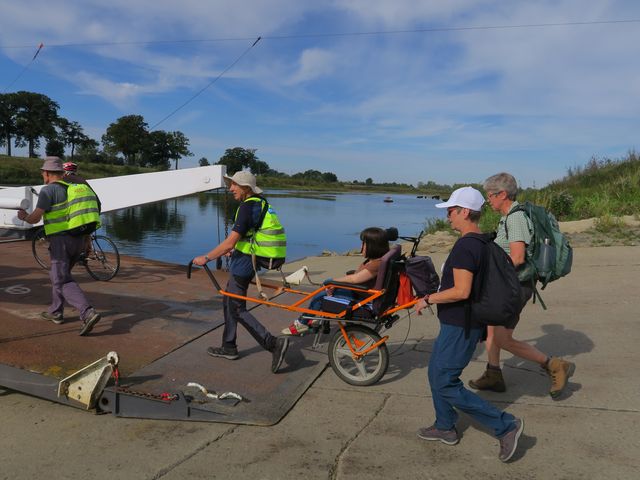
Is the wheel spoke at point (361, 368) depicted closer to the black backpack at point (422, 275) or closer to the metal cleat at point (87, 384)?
the black backpack at point (422, 275)

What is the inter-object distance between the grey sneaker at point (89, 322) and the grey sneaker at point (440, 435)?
3.25 metres

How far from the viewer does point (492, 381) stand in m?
4.13

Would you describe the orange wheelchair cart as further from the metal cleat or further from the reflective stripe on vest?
the metal cleat

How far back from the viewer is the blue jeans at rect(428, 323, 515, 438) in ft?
10.1

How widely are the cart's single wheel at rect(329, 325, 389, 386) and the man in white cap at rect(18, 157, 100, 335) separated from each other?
8.15 feet

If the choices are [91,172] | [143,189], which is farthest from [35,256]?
[91,172]

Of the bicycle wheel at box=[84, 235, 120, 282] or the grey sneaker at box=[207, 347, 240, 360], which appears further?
the bicycle wheel at box=[84, 235, 120, 282]

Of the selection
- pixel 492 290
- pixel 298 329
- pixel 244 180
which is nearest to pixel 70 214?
pixel 244 180

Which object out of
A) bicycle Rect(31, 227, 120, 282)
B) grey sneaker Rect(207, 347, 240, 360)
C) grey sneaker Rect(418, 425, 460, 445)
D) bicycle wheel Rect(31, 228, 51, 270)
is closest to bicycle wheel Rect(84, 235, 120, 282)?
bicycle Rect(31, 227, 120, 282)

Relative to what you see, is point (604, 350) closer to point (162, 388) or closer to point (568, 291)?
point (568, 291)

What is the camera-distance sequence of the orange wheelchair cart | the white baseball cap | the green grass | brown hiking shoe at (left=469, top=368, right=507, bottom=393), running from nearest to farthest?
1. the white baseball cap
2. brown hiking shoe at (left=469, top=368, right=507, bottom=393)
3. the orange wheelchair cart
4. the green grass

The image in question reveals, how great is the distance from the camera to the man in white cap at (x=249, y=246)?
4.39 m

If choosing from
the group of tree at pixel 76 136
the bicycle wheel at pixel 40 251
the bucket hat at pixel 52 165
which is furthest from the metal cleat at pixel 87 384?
the group of tree at pixel 76 136

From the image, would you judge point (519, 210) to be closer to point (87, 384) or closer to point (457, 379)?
point (457, 379)
